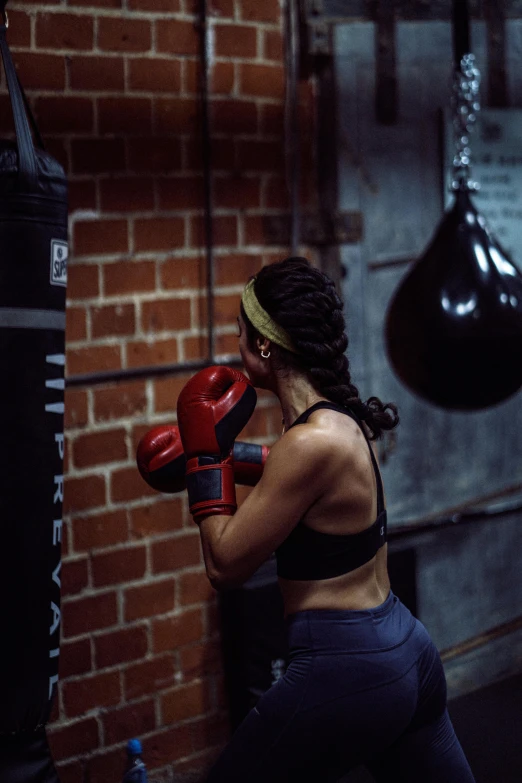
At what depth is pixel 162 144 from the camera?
277 cm

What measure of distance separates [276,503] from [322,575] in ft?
0.59

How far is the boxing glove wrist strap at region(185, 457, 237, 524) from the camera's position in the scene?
1886 mm

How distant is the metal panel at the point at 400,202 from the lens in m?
3.15

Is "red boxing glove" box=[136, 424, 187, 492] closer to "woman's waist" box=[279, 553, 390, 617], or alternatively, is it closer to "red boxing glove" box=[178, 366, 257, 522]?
"red boxing glove" box=[178, 366, 257, 522]

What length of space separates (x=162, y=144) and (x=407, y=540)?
156cm

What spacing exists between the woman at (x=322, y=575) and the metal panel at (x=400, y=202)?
127cm

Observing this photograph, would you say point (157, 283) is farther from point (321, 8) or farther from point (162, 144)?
point (321, 8)

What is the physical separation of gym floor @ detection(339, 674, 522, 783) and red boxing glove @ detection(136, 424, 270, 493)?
1.28 m

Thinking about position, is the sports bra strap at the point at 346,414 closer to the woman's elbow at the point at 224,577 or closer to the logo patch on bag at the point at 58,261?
the woman's elbow at the point at 224,577

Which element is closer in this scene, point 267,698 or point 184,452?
point 267,698

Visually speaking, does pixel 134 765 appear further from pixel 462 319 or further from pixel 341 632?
pixel 462 319

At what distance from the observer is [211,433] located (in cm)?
192

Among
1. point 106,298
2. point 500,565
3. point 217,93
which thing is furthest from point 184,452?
point 500,565

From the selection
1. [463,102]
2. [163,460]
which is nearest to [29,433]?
[163,460]
